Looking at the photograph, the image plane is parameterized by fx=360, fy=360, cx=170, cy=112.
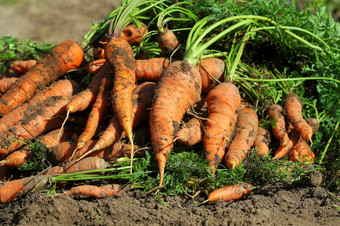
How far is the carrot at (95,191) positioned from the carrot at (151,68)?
1471 millimetres

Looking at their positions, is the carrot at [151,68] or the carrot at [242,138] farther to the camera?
the carrot at [151,68]

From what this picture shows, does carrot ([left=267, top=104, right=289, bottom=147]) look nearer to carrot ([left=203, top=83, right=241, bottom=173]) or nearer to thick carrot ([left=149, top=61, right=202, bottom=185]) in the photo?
carrot ([left=203, top=83, right=241, bottom=173])

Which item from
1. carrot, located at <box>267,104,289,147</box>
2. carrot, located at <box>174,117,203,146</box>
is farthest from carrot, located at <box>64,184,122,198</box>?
carrot, located at <box>267,104,289,147</box>

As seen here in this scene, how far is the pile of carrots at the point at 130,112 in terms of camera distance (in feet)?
11.7

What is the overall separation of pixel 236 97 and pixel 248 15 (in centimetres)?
119

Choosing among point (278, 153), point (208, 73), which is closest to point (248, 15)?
point (208, 73)

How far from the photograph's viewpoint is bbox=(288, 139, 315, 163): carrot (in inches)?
155

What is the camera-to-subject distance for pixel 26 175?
377cm

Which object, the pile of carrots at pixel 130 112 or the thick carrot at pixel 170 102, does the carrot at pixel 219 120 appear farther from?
the thick carrot at pixel 170 102

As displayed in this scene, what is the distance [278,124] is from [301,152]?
0.40 meters

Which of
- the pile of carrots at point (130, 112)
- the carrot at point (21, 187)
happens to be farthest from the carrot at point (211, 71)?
the carrot at point (21, 187)

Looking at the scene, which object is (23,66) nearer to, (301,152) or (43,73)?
(43,73)

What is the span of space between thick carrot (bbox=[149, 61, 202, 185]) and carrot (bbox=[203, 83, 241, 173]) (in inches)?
8.4

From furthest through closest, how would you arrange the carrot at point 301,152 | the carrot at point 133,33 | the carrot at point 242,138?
the carrot at point 133,33 < the carrot at point 301,152 < the carrot at point 242,138
